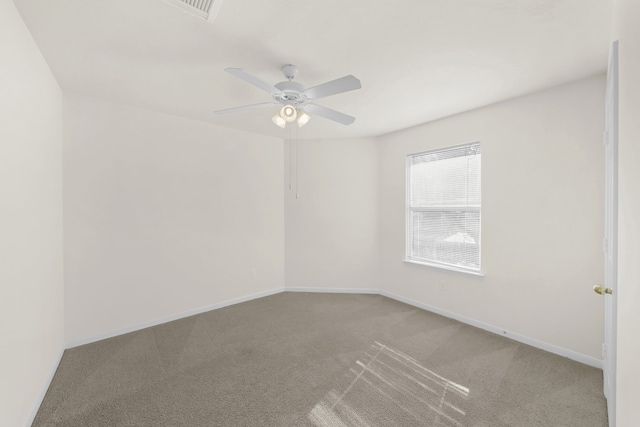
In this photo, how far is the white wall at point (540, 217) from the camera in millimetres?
2344

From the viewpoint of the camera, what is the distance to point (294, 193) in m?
4.47

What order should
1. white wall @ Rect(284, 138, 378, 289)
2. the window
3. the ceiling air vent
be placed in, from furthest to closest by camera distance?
white wall @ Rect(284, 138, 378, 289)
the window
the ceiling air vent

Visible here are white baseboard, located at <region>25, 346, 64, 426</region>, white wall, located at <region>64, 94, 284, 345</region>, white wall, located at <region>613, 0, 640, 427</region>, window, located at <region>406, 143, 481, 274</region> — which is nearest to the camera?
white wall, located at <region>613, 0, 640, 427</region>

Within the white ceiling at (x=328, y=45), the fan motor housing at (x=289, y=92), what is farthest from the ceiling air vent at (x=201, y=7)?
Result: the fan motor housing at (x=289, y=92)

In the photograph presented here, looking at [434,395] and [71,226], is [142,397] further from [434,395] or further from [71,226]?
[434,395]

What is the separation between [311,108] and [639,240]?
203cm

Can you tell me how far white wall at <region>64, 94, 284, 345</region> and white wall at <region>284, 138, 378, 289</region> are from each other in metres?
0.35

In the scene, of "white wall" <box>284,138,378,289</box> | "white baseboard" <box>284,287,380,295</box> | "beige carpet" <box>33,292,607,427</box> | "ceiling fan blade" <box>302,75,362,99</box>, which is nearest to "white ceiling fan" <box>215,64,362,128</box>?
"ceiling fan blade" <box>302,75,362,99</box>

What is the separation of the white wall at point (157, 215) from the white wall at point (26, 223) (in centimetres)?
34

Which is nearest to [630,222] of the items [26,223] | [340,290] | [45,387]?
[26,223]

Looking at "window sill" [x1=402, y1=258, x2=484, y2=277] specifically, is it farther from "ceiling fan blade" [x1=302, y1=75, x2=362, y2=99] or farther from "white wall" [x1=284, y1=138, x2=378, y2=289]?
"ceiling fan blade" [x1=302, y1=75, x2=362, y2=99]

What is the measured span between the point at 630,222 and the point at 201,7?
2.16 m

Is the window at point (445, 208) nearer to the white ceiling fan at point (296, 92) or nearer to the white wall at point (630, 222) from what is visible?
the white ceiling fan at point (296, 92)

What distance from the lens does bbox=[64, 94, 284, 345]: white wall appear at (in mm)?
2732
